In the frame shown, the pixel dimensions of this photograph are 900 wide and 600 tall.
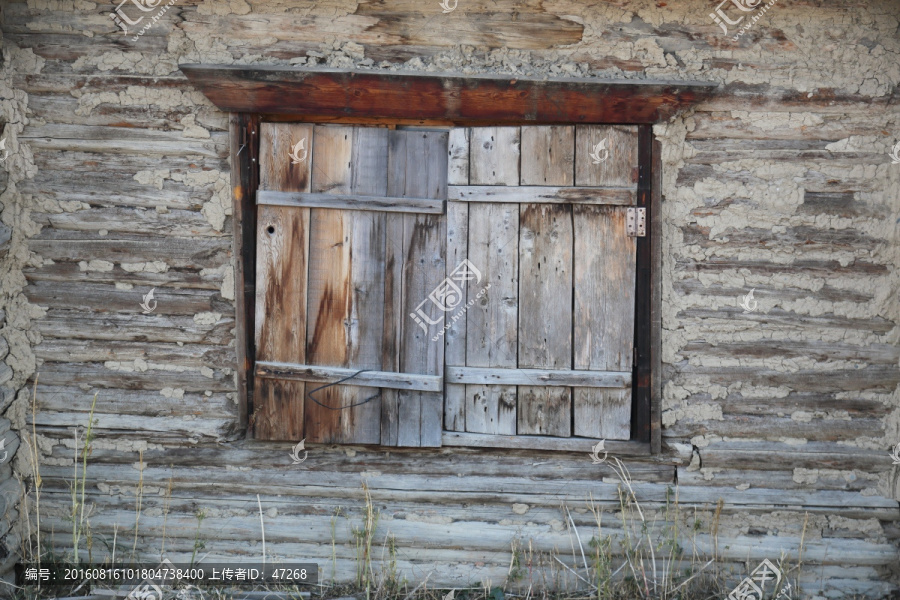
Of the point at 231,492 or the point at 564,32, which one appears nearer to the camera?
the point at 564,32

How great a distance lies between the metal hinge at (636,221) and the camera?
133 inches

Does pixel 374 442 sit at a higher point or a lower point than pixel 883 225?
lower

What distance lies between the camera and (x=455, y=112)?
3354mm

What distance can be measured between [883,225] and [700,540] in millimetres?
1993

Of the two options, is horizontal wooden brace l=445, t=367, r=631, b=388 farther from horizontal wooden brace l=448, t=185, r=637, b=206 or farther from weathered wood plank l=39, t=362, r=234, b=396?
weathered wood plank l=39, t=362, r=234, b=396

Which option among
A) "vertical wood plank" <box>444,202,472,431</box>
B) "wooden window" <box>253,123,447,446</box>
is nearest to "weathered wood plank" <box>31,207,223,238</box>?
"wooden window" <box>253,123,447,446</box>

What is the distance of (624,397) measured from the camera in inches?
136

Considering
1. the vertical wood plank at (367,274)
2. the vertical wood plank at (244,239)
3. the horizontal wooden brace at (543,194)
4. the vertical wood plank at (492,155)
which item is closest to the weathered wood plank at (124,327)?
the vertical wood plank at (244,239)

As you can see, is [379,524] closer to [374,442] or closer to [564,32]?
[374,442]

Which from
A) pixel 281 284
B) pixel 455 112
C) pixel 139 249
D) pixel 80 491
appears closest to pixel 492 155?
pixel 455 112

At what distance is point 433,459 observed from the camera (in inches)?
141

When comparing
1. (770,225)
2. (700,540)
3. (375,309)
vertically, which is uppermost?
(770,225)

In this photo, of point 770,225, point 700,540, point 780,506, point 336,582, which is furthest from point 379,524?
point 770,225

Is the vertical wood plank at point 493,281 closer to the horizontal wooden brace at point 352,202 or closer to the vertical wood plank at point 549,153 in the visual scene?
the vertical wood plank at point 549,153
